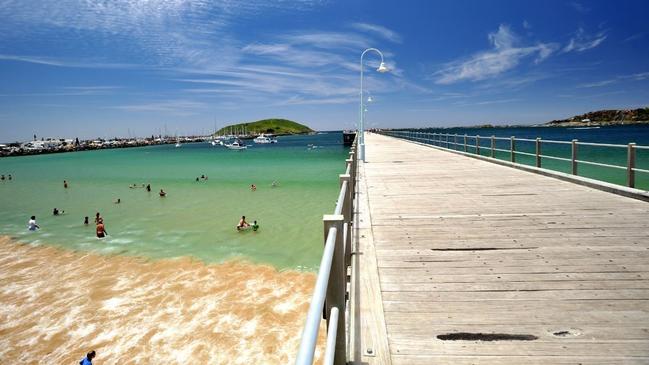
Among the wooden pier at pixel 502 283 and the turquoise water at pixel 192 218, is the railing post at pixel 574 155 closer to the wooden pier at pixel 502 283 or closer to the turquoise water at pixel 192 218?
the wooden pier at pixel 502 283

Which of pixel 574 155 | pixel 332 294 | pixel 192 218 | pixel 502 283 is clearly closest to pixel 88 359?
pixel 332 294

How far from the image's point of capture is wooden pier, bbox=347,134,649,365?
2.82m

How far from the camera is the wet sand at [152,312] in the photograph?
32.5ft

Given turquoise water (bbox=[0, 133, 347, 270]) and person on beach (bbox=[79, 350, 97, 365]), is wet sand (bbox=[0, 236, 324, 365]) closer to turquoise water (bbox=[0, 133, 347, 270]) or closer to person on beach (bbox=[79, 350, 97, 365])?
person on beach (bbox=[79, 350, 97, 365])

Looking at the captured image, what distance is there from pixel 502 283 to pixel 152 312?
11.4 metres

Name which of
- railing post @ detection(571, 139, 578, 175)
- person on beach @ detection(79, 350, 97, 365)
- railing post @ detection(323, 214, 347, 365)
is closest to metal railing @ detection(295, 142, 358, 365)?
railing post @ detection(323, 214, 347, 365)

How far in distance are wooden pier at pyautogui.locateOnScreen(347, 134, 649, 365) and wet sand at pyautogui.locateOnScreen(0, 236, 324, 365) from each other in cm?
569

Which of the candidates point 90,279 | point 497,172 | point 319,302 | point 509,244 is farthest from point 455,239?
point 90,279

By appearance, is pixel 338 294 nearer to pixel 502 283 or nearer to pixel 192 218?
pixel 502 283

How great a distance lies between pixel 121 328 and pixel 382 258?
9.97 metres

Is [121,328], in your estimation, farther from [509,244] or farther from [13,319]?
[509,244]

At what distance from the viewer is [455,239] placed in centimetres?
535

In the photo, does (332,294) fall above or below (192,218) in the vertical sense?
above

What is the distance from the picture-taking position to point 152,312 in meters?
11.8
